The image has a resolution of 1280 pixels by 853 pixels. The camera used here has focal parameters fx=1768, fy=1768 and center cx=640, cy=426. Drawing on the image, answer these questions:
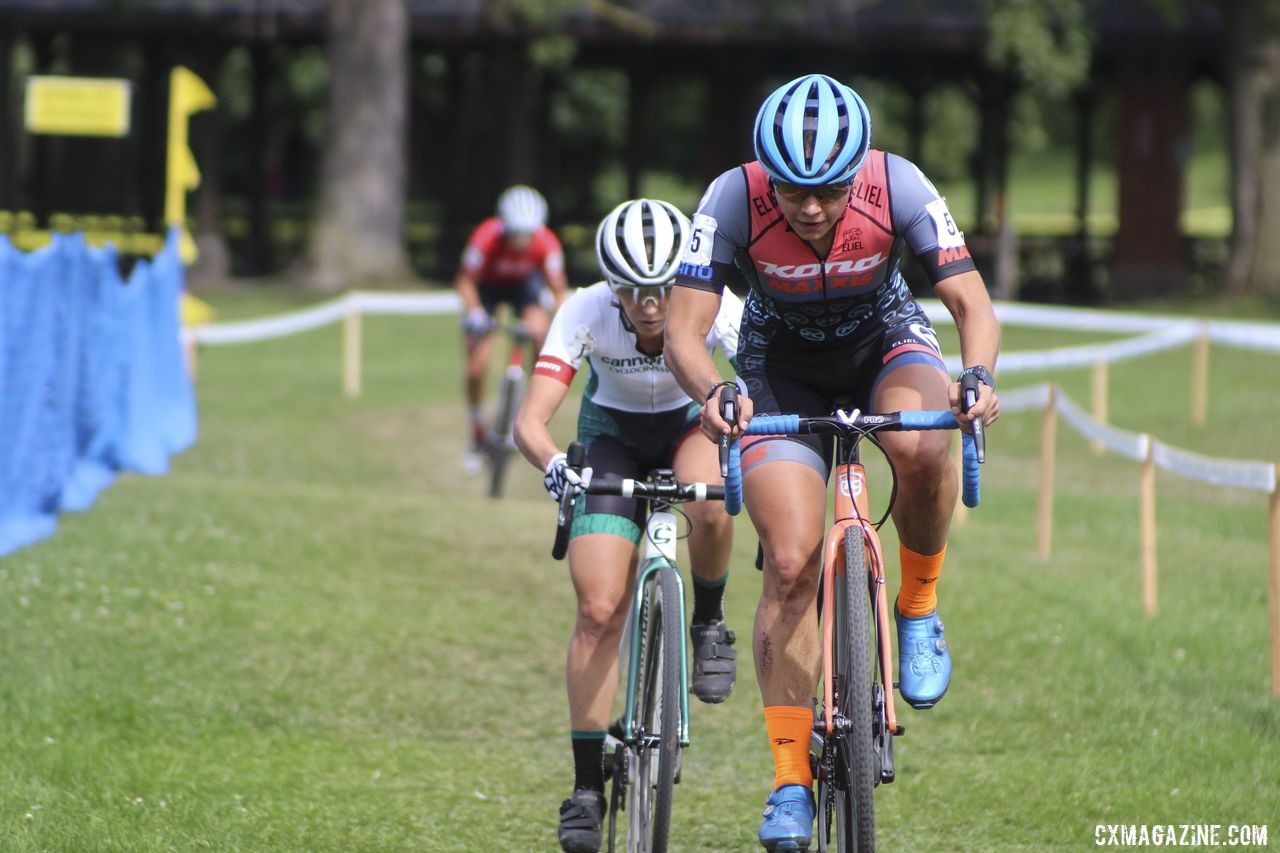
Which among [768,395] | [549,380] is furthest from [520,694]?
[768,395]

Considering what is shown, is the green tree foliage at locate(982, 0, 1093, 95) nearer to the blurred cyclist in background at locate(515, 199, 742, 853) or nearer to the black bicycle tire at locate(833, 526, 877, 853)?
the blurred cyclist in background at locate(515, 199, 742, 853)

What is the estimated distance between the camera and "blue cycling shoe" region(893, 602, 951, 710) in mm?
5297

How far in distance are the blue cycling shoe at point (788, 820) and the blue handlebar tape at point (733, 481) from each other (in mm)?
825

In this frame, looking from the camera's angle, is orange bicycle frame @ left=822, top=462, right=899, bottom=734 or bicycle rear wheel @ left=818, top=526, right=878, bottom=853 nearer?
bicycle rear wheel @ left=818, top=526, right=878, bottom=853

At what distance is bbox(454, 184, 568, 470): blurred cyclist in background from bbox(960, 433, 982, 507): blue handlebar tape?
8.67 metres

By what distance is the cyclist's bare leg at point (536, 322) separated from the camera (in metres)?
13.5

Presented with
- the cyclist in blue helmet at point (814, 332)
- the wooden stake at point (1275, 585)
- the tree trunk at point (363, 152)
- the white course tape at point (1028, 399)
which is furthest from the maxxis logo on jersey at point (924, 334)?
the tree trunk at point (363, 152)

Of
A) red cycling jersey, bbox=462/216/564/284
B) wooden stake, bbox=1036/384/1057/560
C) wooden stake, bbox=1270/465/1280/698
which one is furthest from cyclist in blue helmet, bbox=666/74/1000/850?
red cycling jersey, bbox=462/216/564/284

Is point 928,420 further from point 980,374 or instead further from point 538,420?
point 538,420

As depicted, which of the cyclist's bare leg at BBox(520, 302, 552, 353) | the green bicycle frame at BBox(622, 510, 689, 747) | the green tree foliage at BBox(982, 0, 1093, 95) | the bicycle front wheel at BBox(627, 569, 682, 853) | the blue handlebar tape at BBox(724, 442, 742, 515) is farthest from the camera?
the green tree foliage at BBox(982, 0, 1093, 95)

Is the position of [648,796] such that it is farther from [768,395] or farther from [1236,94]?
[1236,94]

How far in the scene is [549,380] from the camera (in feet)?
20.5

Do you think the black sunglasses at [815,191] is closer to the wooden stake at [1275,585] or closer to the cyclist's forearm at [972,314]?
the cyclist's forearm at [972,314]

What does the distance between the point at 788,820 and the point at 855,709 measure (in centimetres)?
41
